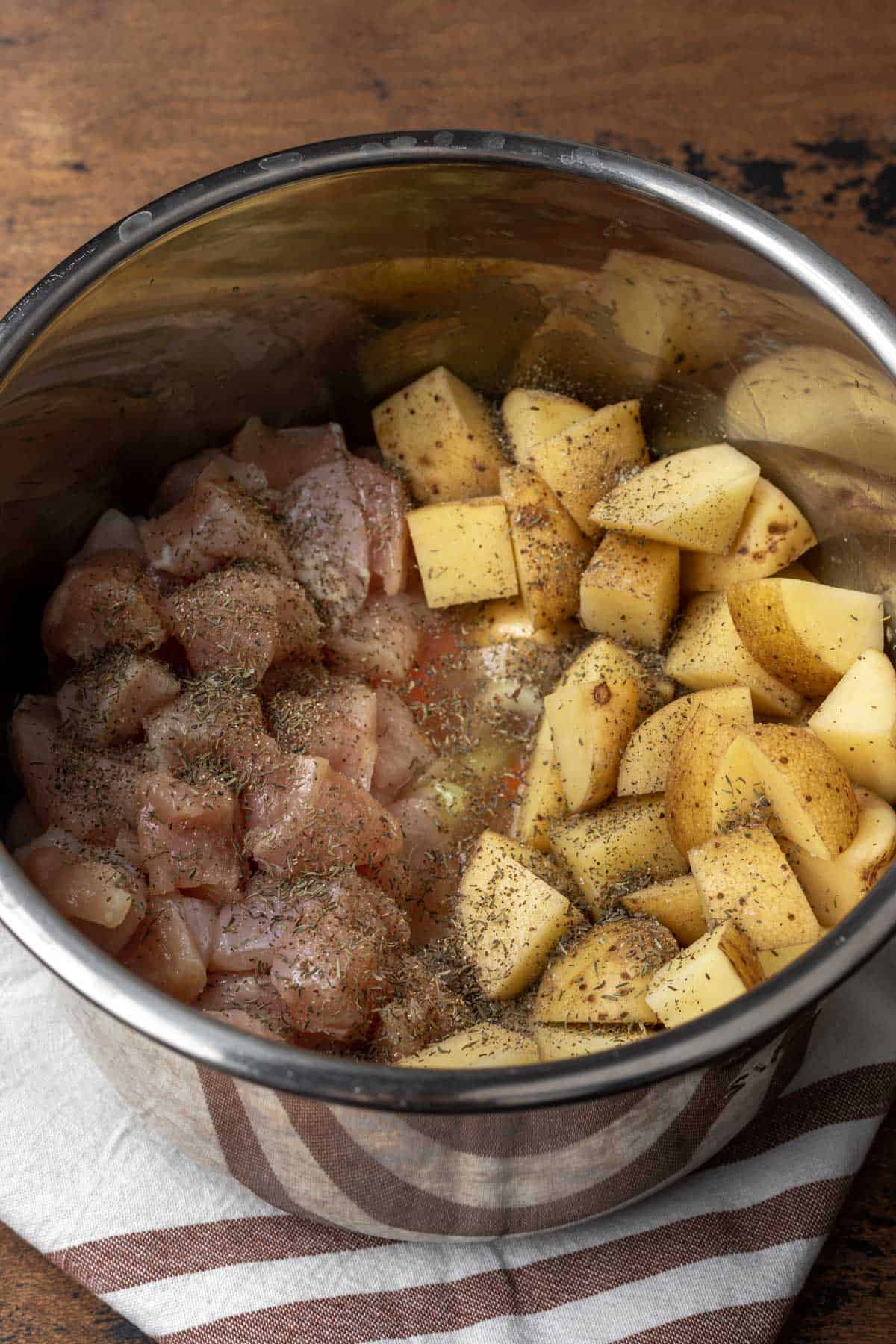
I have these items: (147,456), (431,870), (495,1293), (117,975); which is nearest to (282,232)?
(147,456)

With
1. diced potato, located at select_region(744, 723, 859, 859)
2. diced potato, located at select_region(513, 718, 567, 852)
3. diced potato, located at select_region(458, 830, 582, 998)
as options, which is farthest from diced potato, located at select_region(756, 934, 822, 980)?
diced potato, located at select_region(513, 718, 567, 852)

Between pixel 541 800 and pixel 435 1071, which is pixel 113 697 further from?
pixel 435 1071

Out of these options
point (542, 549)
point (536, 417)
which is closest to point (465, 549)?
point (542, 549)

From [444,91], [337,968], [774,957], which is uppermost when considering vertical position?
[444,91]

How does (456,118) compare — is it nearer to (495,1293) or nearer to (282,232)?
(282,232)

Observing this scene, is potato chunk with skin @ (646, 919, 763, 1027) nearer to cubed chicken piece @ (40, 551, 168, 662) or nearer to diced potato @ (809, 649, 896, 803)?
diced potato @ (809, 649, 896, 803)

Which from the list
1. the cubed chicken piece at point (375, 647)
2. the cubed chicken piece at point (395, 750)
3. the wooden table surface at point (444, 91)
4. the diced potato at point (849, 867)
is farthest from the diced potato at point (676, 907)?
the wooden table surface at point (444, 91)
